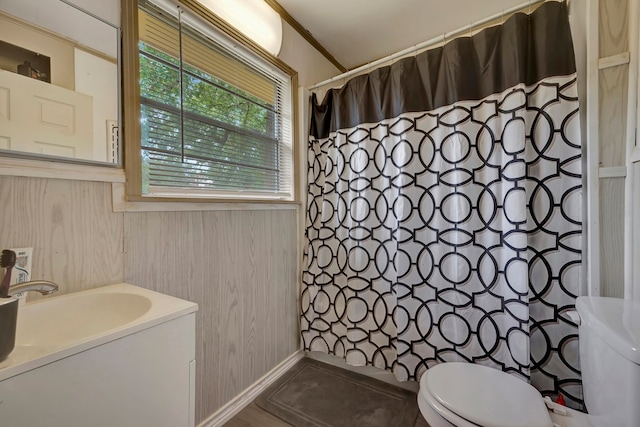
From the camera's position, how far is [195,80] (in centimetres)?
126

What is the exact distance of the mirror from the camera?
752 mm

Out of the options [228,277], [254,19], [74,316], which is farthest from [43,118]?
[254,19]

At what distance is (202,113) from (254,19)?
25.3 inches

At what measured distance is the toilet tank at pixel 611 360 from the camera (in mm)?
566

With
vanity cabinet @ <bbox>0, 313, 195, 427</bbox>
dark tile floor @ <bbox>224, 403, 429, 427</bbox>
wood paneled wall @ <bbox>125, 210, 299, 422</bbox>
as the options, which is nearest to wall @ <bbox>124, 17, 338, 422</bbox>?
wood paneled wall @ <bbox>125, 210, 299, 422</bbox>

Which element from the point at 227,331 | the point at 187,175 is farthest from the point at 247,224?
the point at 227,331

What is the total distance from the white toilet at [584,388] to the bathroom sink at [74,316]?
1036 millimetres

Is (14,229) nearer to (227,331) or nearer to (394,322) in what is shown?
(227,331)

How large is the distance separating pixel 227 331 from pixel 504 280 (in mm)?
1376

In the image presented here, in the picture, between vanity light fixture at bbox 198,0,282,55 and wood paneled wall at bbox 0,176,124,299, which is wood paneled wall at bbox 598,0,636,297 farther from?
wood paneled wall at bbox 0,176,124,299

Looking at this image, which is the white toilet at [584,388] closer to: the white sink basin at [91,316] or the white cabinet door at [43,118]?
the white sink basin at [91,316]

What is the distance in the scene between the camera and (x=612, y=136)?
994 millimetres

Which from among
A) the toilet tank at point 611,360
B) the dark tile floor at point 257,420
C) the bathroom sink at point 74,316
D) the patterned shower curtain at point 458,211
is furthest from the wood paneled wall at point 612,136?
the bathroom sink at point 74,316

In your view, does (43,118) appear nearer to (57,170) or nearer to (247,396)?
(57,170)
